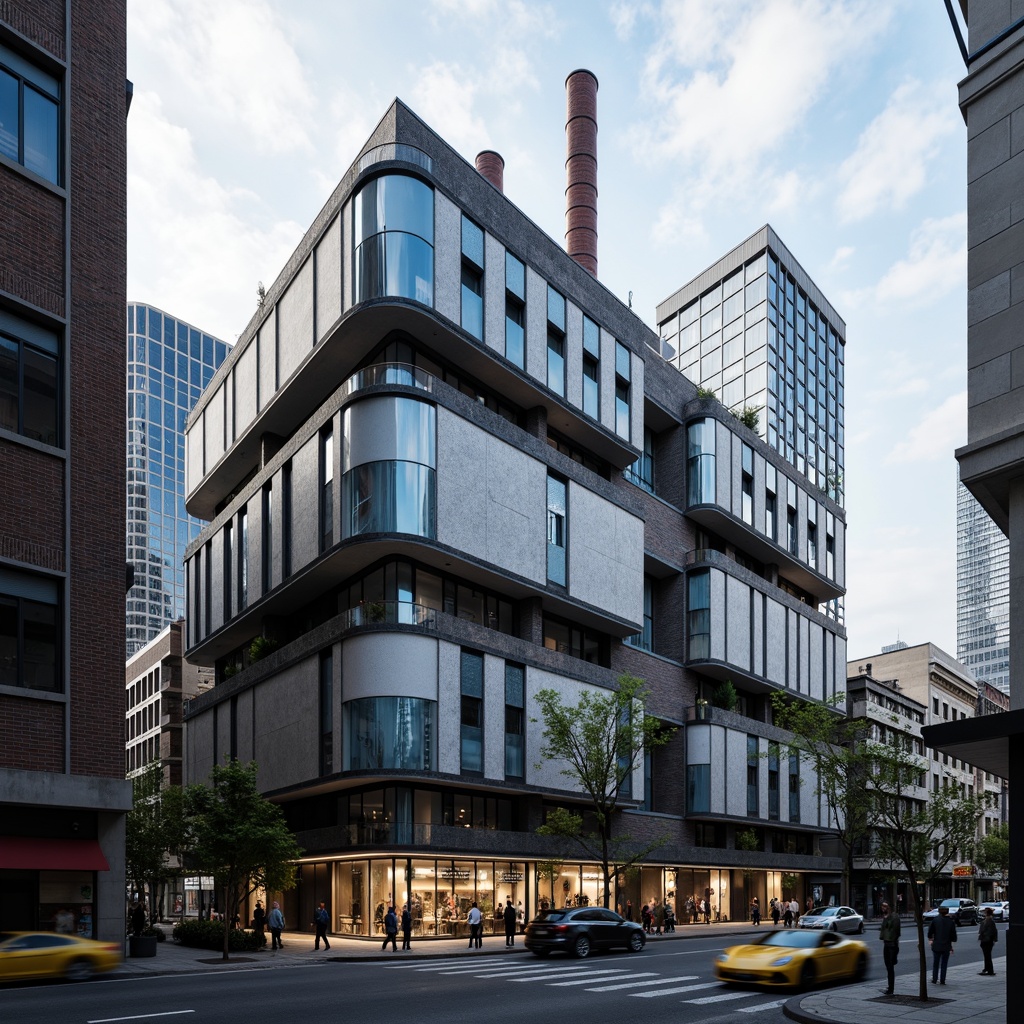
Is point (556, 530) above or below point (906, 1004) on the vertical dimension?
above

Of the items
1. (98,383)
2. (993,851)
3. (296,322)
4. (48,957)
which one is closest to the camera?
(48,957)

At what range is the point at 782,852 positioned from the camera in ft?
212

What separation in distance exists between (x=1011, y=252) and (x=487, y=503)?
1045 inches

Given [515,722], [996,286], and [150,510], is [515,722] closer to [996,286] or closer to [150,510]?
[996,286]

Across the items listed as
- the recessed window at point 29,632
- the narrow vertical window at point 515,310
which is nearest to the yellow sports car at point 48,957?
the recessed window at point 29,632

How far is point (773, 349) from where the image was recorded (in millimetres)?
82750

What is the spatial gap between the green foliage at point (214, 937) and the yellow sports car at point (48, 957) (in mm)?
9532

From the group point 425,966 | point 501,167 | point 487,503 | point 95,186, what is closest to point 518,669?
point 487,503

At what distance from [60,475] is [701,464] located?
3873 centimetres

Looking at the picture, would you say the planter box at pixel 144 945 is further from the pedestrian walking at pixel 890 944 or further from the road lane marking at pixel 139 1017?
the pedestrian walking at pixel 890 944

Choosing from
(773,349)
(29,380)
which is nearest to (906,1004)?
(29,380)

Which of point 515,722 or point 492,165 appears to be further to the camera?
point 492,165

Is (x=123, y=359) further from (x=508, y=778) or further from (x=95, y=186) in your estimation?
(x=508, y=778)

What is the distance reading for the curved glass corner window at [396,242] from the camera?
130ft
